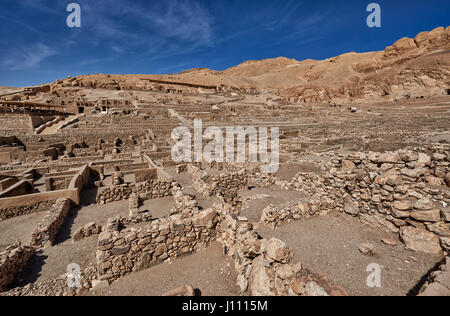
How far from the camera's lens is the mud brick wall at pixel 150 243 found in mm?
4359

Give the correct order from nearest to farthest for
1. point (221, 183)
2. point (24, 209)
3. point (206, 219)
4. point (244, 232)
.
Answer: point (244, 232) < point (206, 219) < point (24, 209) < point (221, 183)

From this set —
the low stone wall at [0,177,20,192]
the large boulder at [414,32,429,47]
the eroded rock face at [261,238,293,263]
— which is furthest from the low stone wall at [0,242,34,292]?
the large boulder at [414,32,429,47]

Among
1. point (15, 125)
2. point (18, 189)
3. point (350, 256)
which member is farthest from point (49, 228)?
point (15, 125)

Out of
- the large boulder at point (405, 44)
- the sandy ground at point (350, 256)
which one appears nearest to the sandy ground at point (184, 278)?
the sandy ground at point (350, 256)

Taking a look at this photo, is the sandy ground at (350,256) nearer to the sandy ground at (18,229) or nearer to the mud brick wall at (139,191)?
the mud brick wall at (139,191)

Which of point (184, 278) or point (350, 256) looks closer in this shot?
point (350, 256)

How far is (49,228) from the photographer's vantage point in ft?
21.6

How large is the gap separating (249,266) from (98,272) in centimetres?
341

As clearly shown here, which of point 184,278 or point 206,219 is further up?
point 206,219

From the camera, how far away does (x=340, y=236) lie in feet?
16.2

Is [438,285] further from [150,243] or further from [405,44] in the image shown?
[405,44]

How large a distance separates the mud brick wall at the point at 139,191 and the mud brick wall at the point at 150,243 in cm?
431

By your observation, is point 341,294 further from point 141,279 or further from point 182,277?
point 141,279

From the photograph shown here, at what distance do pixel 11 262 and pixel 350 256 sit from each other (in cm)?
817
